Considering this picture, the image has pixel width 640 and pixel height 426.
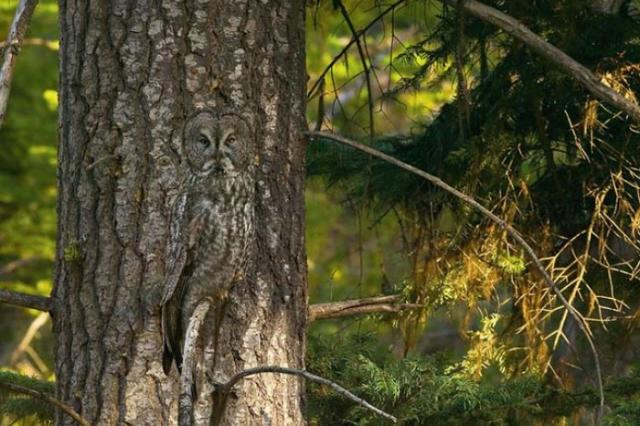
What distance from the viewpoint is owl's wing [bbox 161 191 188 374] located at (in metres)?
3.53

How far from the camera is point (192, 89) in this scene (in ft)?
12.0

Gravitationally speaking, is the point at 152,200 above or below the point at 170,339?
above

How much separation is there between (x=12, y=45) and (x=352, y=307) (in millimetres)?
1426

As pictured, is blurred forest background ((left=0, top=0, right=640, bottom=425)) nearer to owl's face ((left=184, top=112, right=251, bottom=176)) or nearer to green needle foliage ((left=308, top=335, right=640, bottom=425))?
green needle foliage ((left=308, top=335, right=640, bottom=425))

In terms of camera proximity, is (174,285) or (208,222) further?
(208,222)

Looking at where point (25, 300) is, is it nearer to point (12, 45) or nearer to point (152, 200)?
point (152, 200)

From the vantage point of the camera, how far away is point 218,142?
3680 millimetres

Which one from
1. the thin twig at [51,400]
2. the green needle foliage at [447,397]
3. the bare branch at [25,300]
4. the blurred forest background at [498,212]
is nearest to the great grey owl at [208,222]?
the thin twig at [51,400]

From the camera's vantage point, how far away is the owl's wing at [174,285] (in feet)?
11.6

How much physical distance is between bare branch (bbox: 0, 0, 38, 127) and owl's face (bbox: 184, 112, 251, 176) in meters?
0.57

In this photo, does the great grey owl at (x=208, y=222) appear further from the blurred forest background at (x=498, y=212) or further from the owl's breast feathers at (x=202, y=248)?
the blurred forest background at (x=498, y=212)

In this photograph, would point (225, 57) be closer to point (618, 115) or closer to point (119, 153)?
point (119, 153)

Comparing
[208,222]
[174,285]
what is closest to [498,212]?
[208,222]

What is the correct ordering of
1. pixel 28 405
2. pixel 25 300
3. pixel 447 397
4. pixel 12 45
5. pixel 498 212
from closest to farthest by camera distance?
1. pixel 12 45
2. pixel 25 300
3. pixel 447 397
4. pixel 28 405
5. pixel 498 212
